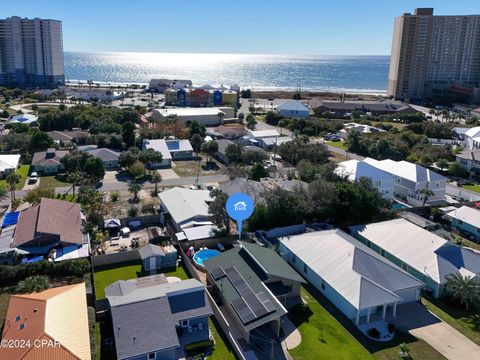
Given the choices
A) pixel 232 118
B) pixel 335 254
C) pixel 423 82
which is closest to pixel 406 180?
pixel 335 254

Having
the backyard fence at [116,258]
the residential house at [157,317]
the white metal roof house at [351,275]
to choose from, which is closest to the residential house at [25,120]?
the backyard fence at [116,258]

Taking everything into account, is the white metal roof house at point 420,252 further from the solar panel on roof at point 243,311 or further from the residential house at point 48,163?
the residential house at point 48,163

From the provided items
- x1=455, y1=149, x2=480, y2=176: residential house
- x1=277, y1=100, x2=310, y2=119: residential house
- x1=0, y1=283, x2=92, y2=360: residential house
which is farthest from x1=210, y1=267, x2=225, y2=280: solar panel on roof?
x1=277, y1=100, x2=310, y2=119: residential house

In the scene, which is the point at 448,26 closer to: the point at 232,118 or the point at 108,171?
the point at 232,118

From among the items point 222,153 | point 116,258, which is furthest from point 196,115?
point 116,258

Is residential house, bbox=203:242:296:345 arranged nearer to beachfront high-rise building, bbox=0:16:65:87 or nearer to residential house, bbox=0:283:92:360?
residential house, bbox=0:283:92:360
